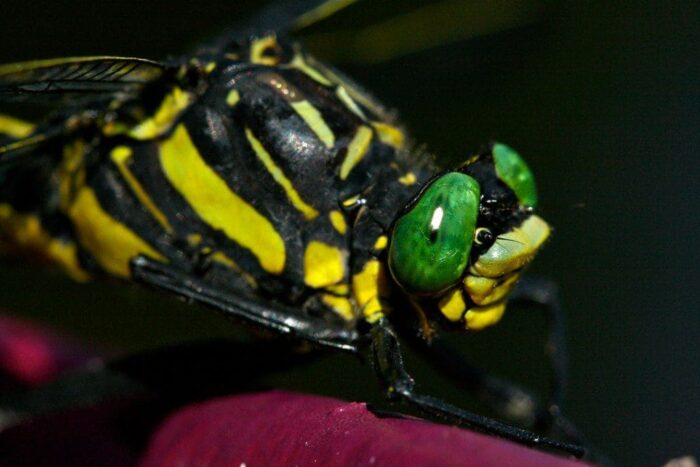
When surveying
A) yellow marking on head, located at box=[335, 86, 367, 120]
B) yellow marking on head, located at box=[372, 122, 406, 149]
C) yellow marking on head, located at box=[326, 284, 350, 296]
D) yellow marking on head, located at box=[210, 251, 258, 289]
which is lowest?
yellow marking on head, located at box=[326, 284, 350, 296]

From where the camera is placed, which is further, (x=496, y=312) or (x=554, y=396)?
(x=554, y=396)

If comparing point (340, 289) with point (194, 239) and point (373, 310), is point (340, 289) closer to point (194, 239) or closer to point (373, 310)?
point (373, 310)

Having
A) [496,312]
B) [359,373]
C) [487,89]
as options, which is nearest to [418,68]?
[487,89]

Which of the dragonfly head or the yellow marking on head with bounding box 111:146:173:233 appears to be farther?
the yellow marking on head with bounding box 111:146:173:233

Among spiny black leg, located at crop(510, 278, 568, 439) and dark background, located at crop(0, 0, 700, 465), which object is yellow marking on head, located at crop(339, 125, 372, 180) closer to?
spiny black leg, located at crop(510, 278, 568, 439)

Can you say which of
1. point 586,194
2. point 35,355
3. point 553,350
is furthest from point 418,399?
point 586,194

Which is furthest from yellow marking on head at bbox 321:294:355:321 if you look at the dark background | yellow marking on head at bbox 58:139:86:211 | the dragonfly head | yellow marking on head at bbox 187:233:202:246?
the dark background

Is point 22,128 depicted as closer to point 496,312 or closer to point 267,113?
point 267,113

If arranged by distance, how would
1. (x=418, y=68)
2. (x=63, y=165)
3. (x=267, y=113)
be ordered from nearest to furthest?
(x=267, y=113)
(x=63, y=165)
(x=418, y=68)

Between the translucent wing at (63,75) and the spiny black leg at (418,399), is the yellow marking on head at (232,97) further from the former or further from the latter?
the spiny black leg at (418,399)
